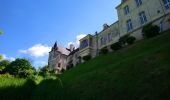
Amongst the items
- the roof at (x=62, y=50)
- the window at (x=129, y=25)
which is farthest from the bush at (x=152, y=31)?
the roof at (x=62, y=50)

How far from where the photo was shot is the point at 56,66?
61.1 m

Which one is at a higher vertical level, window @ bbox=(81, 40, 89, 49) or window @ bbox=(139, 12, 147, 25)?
window @ bbox=(81, 40, 89, 49)

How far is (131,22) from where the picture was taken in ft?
114

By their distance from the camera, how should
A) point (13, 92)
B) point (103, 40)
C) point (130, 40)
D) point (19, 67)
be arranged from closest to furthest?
point (13, 92) → point (19, 67) → point (130, 40) → point (103, 40)

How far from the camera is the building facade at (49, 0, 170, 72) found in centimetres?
2930

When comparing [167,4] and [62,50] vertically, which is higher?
[62,50]

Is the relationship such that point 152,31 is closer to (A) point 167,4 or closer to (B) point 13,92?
(A) point 167,4

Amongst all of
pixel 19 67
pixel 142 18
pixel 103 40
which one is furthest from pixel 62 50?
pixel 142 18

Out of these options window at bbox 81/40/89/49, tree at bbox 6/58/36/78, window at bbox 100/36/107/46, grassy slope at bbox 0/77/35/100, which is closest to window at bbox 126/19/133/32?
window at bbox 100/36/107/46

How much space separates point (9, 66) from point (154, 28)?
23975 mm

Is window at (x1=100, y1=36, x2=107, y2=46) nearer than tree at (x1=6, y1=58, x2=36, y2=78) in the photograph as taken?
No

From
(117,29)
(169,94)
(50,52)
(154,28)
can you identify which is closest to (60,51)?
(50,52)

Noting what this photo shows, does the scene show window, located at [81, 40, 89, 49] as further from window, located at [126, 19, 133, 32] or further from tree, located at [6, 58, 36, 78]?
tree, located at [6, 58, 36, 78]

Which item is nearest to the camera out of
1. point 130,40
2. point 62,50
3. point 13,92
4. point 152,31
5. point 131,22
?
point 13,92
